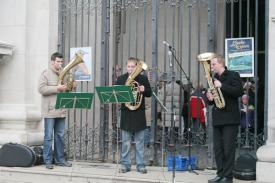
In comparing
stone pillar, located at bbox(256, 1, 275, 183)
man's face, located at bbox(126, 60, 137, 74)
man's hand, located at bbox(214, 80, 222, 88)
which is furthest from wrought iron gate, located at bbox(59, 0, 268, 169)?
man's hand, located at bbox(214, 80, 222, 88)

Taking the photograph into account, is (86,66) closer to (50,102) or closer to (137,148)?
(50,102)

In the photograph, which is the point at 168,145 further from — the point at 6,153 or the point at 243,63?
the point at 6,153

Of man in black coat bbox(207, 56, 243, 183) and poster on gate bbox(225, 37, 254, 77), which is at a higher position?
poster on gate bbox(225, 37, 254, 77)

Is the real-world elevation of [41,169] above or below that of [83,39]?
below

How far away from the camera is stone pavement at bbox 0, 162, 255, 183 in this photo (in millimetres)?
8062

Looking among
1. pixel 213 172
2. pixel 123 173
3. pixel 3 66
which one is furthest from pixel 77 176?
pixel 3 66

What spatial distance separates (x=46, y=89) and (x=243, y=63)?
328 cm

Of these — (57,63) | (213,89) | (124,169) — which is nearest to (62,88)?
(57,63)

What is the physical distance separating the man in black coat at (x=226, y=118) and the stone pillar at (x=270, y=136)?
0.41 metres

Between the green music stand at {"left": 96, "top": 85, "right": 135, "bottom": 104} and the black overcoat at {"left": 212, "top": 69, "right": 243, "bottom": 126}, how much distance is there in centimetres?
129

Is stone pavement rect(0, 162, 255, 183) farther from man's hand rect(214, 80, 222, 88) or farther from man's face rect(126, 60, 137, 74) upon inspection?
man's face rect(126, 60, 137, 74)

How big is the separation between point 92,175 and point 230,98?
2519 millimetres

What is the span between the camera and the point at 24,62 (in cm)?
1003

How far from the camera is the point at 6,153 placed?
364 inches
